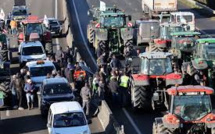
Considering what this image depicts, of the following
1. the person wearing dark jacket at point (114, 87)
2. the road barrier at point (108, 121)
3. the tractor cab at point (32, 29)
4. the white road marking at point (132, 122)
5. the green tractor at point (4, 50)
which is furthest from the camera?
the tractor cab at point (32, 29)

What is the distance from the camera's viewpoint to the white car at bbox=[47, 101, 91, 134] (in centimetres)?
2339

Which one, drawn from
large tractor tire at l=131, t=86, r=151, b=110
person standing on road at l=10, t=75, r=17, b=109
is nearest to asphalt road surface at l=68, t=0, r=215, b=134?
large tractor tire at l=131, t=86, r=151, b=110

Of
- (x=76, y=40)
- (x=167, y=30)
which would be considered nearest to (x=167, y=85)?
(x=167, y=30)

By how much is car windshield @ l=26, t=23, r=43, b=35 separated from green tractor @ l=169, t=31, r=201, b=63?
38.6ft

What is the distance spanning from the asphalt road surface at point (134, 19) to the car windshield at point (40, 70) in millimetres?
4928

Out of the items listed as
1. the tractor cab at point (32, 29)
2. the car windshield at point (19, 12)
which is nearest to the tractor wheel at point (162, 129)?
the tractor cab at point (32, 29)

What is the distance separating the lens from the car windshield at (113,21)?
1704 inches

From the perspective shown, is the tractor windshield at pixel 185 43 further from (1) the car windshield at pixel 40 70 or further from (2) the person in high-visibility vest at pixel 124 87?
(1) the car windshield at pixel 40 70

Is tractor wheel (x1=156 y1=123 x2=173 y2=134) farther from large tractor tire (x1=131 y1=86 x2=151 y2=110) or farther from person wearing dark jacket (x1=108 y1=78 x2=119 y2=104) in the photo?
person wearing dark jacket (x1=108 y1=78 x2=119 y2=104)

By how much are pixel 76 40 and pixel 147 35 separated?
7.25m

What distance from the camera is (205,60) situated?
104ft

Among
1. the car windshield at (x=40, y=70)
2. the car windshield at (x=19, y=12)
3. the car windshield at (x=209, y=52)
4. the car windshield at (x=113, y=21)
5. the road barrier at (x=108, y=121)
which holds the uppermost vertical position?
the car windshield at (x=19, y=12)

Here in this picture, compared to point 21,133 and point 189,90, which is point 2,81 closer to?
point 21,133

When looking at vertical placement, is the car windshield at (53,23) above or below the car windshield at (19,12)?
below
